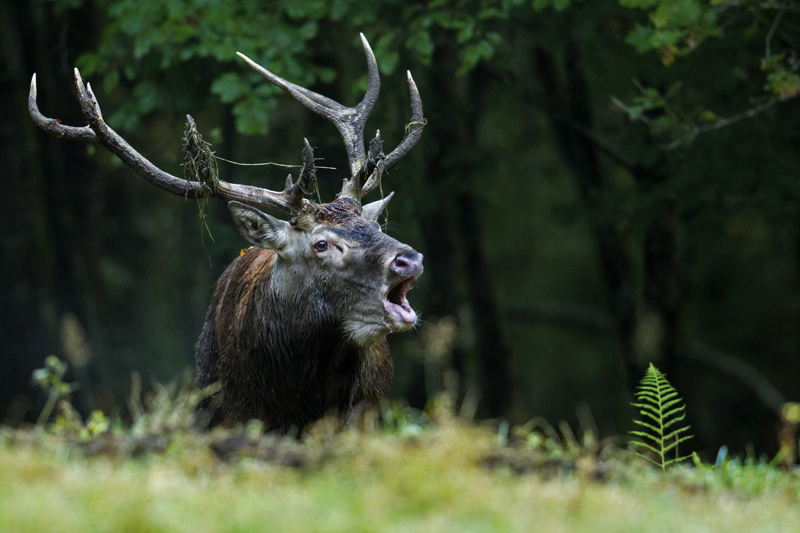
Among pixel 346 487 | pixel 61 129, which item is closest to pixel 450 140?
pixel 61 129

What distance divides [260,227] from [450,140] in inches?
230

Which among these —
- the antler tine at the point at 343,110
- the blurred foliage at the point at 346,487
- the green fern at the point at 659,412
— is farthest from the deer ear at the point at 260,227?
the green fern at the point at 659,412

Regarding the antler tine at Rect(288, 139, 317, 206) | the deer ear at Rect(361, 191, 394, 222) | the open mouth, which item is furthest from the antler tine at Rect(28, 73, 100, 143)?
the open mouth

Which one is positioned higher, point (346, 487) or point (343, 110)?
point (343, 110)

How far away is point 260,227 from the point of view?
632 cm

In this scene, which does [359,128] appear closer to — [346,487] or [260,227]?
[260,227]

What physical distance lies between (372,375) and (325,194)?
4.21m

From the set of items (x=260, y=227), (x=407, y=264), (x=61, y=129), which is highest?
(x=61, y=129)

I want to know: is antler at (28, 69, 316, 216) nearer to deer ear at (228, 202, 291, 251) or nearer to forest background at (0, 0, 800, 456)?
deer ear at (228, 202, 291, 251)

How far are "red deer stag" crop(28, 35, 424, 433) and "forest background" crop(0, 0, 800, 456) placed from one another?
950 mm

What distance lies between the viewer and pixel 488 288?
1286 cm

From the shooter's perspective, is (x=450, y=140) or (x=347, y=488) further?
(x=450, y=140)

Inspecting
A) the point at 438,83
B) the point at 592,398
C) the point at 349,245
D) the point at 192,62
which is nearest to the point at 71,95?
the point at 192,62

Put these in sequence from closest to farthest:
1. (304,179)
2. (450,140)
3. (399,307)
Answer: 1. (399,307)
2. (304,179)
3. (450,140)
